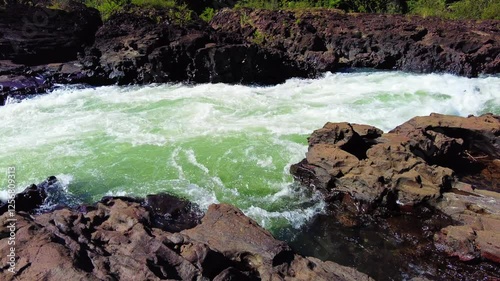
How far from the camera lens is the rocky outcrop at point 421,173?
6105mm

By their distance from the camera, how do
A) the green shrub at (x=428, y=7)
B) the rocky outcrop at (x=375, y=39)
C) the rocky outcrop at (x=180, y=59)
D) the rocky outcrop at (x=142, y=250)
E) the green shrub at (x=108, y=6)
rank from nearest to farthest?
the rocky outcrop at (x=142, y=250)
the rocky outcrop at (x=180, y=59)
the rocky outcrop at (x=375, y=39)
the green shrub at (x=108, y=6)
the green shrub at (x=428, y=7)

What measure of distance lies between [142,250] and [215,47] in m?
11.4

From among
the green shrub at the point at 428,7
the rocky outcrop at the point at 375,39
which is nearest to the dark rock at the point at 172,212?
the rocky outcrop at the point at 375,39

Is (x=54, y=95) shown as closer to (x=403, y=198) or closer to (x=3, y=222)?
(x=3, y=222)

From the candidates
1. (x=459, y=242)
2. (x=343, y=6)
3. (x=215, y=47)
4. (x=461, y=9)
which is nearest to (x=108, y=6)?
(x=215, y=47)

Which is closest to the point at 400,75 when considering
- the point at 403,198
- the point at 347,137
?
the point at 347,137

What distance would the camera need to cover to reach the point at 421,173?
7117mm

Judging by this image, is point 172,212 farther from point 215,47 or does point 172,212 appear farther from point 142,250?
point 215,47

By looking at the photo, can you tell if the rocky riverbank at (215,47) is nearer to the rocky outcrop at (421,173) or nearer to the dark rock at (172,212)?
the rocky outcrop at (421,173)

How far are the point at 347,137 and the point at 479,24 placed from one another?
49.9 feet

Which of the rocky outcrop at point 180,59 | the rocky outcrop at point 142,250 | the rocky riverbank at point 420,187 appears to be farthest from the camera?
the rocky outcrop at point 180,59

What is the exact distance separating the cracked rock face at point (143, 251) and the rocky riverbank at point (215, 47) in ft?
33.4

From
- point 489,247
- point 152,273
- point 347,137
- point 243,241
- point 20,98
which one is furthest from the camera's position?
point 20,98

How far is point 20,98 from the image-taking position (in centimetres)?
1308
